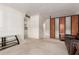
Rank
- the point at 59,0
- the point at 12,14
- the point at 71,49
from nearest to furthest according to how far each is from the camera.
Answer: the point at 59,0, the point at 71,49, the point at 12,14

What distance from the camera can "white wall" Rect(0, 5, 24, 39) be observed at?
4727 mm

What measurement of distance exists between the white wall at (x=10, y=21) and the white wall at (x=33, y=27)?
84.3 inches

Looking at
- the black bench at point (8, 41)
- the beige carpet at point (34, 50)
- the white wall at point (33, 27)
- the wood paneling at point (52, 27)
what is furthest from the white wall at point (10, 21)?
the wood paneling at point (52, 27)

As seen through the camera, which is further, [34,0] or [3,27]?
[3,27]

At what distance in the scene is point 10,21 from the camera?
5.27 meters

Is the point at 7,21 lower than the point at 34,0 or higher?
lower

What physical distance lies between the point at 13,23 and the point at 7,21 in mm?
542

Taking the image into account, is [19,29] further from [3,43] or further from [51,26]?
[51,26]

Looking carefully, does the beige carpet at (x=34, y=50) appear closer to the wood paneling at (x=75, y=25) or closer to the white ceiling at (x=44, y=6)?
the white ceiling at (x=44, y=6)

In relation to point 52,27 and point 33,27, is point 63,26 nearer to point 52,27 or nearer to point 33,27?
point 52,27

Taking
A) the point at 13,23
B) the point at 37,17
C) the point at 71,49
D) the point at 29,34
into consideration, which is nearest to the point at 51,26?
the point at 37,17

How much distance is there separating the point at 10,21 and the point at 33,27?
3351 mm

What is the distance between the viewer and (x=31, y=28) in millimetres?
8477

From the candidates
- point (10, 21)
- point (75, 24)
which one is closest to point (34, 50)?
point (10, 21)
